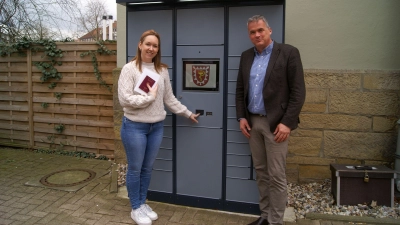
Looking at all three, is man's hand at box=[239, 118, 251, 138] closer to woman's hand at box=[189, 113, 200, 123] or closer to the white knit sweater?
woman's hand at box=[189, 113, 200, 123]

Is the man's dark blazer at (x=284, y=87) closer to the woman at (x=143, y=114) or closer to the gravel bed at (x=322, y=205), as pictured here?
the woman at (x=143, y=114)

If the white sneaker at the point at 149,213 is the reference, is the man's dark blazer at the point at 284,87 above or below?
above

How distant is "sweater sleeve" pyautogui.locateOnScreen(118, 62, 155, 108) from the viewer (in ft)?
10.5

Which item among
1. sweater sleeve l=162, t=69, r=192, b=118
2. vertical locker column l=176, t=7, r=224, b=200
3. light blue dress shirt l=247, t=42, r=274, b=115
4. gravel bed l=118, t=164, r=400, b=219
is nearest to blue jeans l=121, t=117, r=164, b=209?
sweater sleeve l=162, t=69, r=192, b=118

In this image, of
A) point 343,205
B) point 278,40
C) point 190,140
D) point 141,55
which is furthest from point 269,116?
point 343,205

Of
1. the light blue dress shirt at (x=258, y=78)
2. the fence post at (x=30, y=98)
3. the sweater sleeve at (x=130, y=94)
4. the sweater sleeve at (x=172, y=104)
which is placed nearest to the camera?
the light blue dress shirt at (x=258, y=78)

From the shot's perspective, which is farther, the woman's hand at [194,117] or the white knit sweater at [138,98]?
the woman's hand at [194,117]

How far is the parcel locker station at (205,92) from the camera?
3607 millimetres

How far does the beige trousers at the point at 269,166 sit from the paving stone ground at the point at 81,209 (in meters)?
0.49

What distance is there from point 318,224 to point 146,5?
3.00 meters

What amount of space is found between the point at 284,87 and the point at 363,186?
1797 millimetres

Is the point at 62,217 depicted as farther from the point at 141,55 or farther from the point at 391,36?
the point at 391,36

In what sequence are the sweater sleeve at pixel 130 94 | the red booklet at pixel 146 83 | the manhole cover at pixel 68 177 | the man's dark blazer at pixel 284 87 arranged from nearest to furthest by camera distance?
the man's dark blazer at pixel 284 87
the sweater sleeve at pixel 130 94
the red booklet at pixel 146 83
the manhole cover at pixel 68 177

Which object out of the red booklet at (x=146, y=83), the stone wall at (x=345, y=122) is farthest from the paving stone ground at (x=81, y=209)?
the red booklet at (x=146, y=83)
